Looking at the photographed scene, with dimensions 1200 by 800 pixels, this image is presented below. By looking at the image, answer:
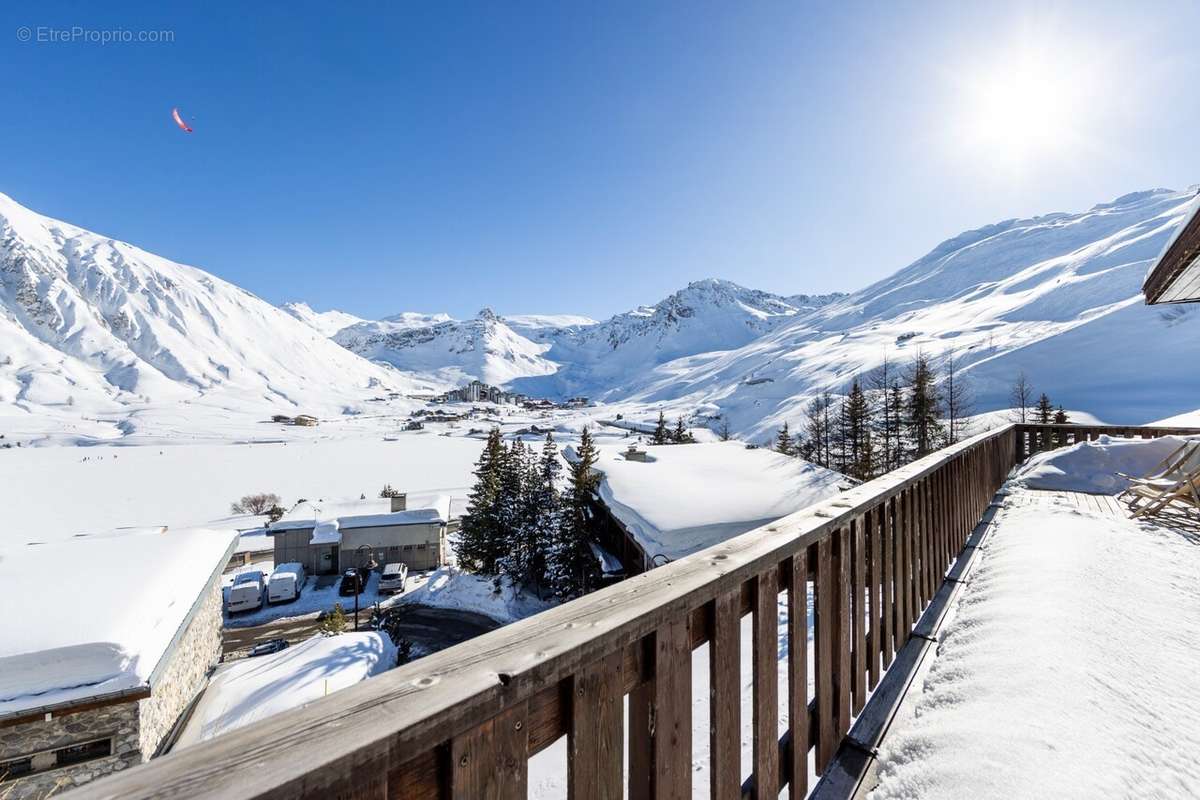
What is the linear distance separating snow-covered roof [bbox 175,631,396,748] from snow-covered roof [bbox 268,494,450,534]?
42.5 ft

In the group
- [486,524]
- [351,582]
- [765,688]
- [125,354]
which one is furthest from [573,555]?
[125,354]

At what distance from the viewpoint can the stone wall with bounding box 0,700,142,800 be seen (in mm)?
5766

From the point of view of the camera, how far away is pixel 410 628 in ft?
56.8

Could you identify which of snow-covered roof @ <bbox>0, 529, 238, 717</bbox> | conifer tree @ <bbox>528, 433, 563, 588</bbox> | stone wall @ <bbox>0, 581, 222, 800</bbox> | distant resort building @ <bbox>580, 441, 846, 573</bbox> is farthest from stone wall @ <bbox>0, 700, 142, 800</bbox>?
conifer tree @ <bbox>528, 433, 563, 588</bbox>

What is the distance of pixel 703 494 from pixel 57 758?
11.9 m

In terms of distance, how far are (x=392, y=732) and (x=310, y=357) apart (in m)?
216

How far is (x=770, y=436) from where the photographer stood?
186 feet

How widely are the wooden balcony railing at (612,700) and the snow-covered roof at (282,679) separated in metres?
8.10

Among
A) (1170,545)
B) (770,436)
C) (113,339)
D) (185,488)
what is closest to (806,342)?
(770,436)

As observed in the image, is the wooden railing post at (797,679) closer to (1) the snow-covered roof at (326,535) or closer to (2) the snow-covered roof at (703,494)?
(2) the snow-covered roof at (703,494)

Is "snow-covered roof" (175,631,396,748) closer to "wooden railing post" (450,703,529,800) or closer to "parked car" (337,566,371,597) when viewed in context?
"wooden railing post" (450,703,529,800)

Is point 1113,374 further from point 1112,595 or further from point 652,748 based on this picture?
point 652,748

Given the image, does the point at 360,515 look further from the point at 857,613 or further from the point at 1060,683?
the point at 1060,683

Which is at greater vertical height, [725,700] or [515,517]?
[725,700]
